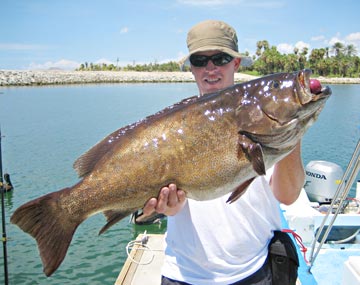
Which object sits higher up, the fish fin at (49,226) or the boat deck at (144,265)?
the fish fin at (49,226)

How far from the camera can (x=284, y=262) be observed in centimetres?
261

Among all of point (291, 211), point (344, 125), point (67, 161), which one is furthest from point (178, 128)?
point (344, 125)

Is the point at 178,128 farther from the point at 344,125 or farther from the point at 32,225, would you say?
the point at 344,125

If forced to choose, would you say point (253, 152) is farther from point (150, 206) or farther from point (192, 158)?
point (150, 206)

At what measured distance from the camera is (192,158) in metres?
2.43

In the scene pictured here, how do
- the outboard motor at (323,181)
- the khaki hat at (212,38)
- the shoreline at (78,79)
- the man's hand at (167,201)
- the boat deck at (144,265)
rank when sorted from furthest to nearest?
the shoreline at (78,79), the outboard motor at (323,181), the boat deck at (144,265), the khaki hat at (212,38), the man's hand at (167,201)

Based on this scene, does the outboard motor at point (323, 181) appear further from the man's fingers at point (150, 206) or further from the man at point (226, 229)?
the man's fingers at point (150, 206)

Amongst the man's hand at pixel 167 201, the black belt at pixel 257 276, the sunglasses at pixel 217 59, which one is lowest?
the black belt at pixel 257 276

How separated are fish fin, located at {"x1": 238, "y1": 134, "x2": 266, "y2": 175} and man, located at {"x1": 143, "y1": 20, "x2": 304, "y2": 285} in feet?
0.99

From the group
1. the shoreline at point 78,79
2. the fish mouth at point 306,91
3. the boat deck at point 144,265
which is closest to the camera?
the fish mouth at point 306,91

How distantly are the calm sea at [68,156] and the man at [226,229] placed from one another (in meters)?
6.02

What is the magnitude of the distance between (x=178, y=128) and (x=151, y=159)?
30 centimetres

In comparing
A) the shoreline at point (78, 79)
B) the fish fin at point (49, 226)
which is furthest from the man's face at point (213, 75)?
the shoreline at point (78, 79)

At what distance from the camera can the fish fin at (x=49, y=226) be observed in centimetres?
244
